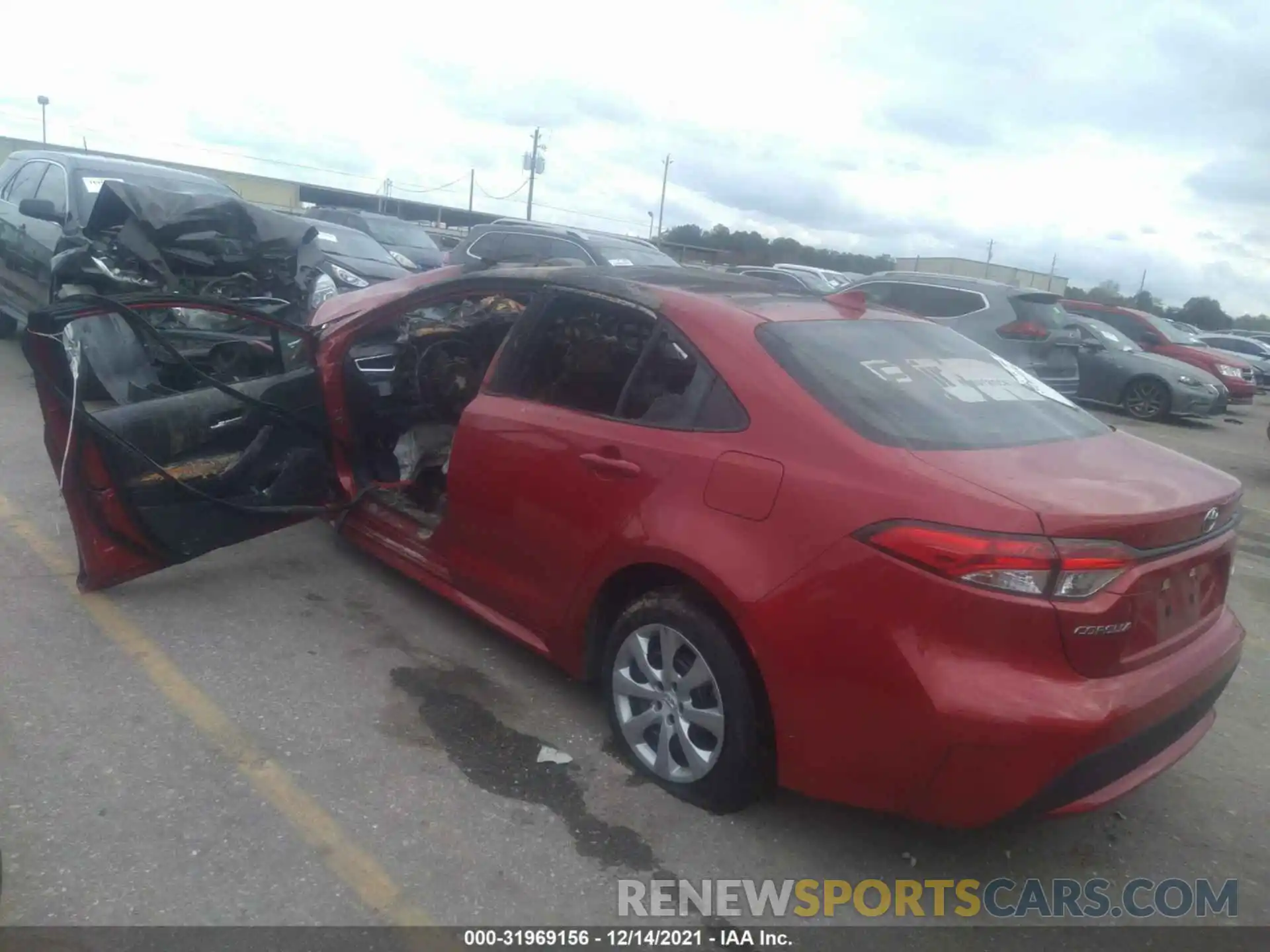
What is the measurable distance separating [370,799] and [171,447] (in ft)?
7.02

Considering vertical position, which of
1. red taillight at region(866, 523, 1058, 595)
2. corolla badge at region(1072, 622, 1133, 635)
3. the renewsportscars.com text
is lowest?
the renewsportscars.com text

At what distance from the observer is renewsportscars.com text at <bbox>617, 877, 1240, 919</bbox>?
2.84 m

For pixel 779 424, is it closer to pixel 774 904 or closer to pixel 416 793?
pixel 774 904

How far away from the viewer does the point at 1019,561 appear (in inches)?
98.3

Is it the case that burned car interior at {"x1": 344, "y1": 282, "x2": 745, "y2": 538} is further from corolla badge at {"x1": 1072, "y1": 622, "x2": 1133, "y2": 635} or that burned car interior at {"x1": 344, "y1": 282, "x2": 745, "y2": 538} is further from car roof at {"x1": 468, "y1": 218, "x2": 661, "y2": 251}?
car roof at {"x1": 468, "y1": 218, "x2": 661, "y2": 251}

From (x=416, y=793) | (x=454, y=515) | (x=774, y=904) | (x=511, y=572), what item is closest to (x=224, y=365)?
(x=454, y=515)

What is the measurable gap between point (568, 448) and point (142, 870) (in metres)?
1.81

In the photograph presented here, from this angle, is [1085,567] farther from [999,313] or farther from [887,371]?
[999,313]

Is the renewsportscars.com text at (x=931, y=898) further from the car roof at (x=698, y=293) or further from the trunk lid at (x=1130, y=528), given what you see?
the car roof at (x=698, y=293)

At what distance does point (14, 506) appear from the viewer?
17.9 feet

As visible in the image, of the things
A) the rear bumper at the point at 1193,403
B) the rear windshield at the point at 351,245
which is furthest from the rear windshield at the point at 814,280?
the rear windshield at the point at 351,245

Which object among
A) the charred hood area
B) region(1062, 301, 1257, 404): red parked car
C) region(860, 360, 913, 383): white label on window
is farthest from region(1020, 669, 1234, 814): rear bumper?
region(1062, 301, 1257, 404): red parked car

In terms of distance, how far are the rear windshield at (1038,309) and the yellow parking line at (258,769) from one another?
10584mm

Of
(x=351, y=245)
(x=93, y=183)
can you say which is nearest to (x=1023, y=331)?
(x=351, y=245)
